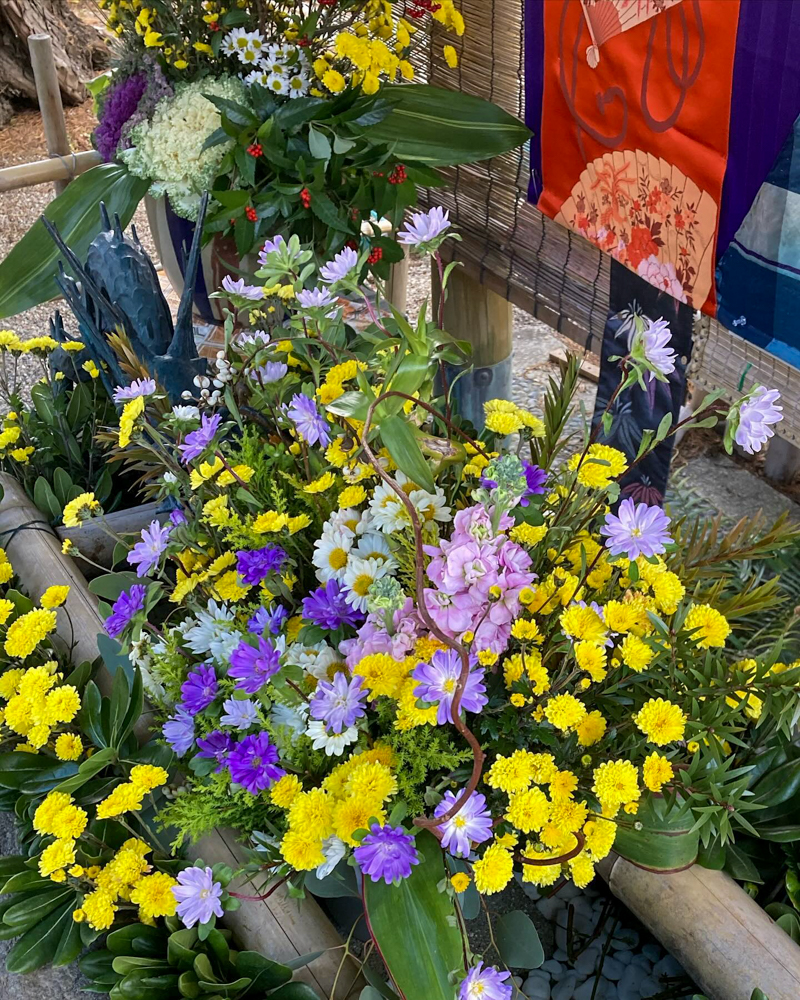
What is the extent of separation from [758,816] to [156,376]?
805 mm

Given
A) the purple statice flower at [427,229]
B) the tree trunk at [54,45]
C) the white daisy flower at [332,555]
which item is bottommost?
the tree trunk at [54,45]

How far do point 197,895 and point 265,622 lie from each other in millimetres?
202

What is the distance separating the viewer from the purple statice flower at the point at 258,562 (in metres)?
0.68

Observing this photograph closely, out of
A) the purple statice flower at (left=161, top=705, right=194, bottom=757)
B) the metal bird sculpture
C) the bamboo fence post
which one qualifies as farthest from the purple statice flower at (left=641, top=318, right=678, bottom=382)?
the bamboo fence post

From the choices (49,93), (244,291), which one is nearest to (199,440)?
(244,291)

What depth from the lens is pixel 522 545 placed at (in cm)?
67

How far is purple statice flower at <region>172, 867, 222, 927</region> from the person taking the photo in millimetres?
638

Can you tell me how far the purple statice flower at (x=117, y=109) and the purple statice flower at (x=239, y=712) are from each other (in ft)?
3.52

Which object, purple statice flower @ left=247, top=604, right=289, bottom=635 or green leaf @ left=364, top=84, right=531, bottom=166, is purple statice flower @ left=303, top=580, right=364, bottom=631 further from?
green leaf @ left=364, top=84, right=531, bottom=166

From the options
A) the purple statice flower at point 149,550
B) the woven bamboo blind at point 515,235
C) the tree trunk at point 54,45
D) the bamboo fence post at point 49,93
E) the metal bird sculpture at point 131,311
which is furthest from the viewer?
the tree trunk at point 54,45

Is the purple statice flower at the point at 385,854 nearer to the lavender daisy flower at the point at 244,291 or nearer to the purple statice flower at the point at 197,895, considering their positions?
the purple statice flower at the point at 197,895

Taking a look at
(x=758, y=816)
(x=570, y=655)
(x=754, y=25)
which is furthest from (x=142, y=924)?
(x=754, y=25)

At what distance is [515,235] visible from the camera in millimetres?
1586

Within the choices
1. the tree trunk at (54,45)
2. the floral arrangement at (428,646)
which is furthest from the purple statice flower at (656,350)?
the tree trunk at (54,45)
